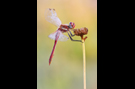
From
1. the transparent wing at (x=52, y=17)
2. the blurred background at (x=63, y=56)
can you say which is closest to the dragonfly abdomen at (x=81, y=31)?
the blurred background at (x=63, y=56)

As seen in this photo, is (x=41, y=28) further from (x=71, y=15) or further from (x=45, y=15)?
(x=71, y=15)

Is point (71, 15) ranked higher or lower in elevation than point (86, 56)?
higher

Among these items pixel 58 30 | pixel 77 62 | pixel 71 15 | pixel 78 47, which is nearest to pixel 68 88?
pixel 77 62

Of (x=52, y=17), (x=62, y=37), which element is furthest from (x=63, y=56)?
(x=52, y=17)

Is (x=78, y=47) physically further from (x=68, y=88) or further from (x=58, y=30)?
(x=68, y=88)

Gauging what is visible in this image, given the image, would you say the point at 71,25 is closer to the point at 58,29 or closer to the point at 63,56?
the point at 58,29

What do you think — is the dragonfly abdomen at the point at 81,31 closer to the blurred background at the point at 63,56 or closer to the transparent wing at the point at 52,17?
the blurred background at the point at 63,56

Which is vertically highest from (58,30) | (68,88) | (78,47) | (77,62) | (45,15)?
(45,15)
